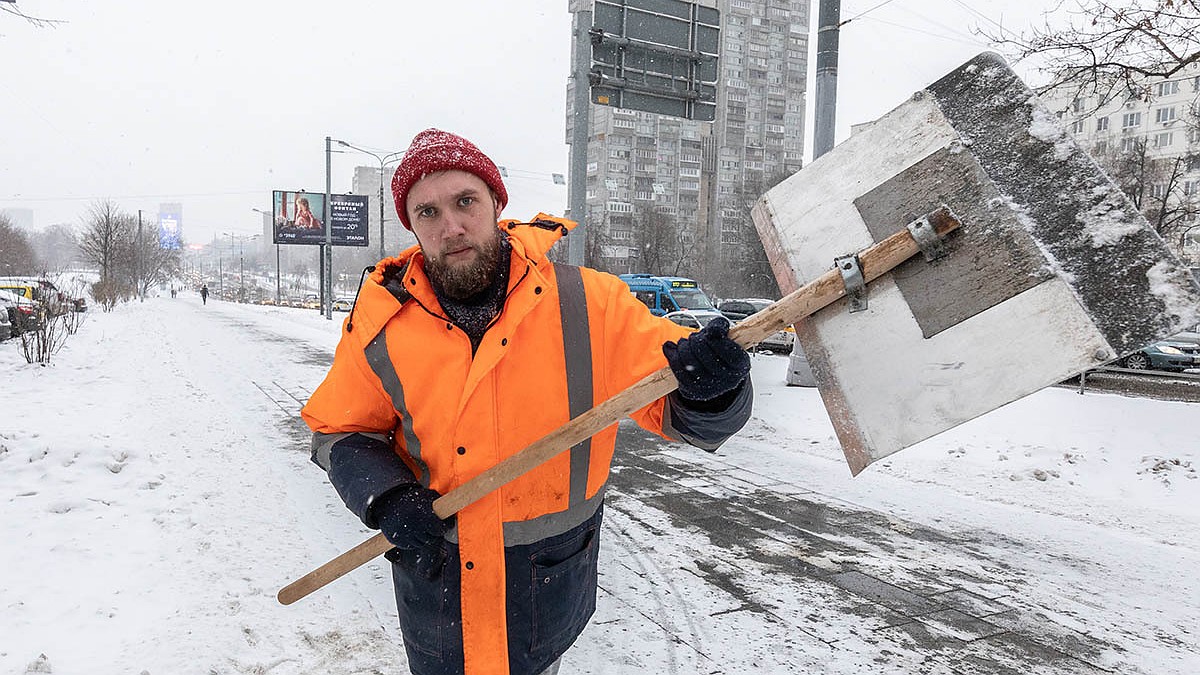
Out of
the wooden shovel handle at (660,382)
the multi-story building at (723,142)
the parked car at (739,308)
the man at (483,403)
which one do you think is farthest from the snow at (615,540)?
the multi-story building at (723,142)

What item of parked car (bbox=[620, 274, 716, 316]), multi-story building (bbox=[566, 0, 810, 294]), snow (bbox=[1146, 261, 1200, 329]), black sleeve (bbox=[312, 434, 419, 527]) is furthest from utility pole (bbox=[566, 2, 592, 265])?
multi-story building (bbox=[566, 0, 810, 294])

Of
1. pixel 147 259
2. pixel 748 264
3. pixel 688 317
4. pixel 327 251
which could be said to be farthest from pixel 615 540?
pixel 147 259

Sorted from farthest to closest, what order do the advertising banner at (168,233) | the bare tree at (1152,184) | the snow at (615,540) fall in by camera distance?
the advertising banner at (168,233)
the bare tree at (1152,184)
the snow at (615,540)

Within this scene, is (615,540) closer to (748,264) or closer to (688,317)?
(688,317)

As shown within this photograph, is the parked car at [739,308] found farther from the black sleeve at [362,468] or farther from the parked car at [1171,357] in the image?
the black sleeve at [362,468]

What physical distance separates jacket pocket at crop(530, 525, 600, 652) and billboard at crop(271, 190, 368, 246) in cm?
3151

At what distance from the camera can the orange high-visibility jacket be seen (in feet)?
5.75

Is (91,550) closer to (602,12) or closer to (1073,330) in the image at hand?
(1073,330)

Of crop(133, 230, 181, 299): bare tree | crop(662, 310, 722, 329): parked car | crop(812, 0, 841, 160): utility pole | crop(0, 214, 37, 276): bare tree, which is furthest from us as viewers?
crop(133, 230, 181, 299): bare tree

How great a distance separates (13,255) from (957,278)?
57.7m

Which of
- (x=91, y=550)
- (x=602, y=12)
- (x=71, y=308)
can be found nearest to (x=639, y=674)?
(x=91, y=550)

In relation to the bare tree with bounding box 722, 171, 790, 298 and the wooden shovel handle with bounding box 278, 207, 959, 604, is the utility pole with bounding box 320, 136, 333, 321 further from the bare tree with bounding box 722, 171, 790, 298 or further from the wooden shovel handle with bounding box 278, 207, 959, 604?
the wooden shovel handle with bounding box 278, 207, 959, 604

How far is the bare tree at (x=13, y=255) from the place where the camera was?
44.0m

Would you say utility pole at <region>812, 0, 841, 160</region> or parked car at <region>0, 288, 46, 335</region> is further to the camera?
parked car at <region>0, 288, 46, 335</region>
